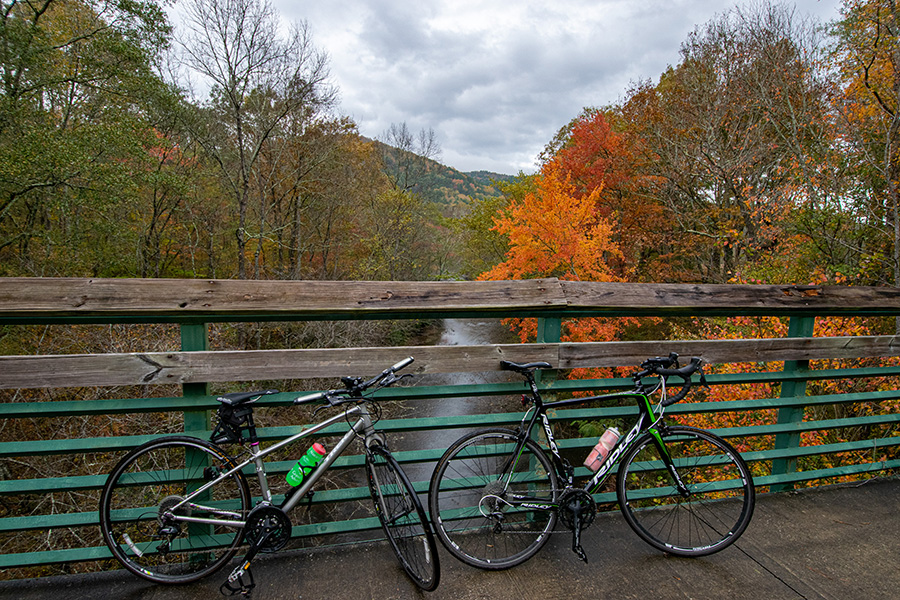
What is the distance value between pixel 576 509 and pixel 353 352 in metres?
1.37

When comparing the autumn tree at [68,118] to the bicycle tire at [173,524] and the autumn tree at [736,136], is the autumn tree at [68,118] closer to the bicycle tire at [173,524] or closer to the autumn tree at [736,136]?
the bicycle tire at [173,524]

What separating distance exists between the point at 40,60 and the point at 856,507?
50.8 feet

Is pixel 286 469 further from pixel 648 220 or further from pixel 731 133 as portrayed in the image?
pixel 648 220

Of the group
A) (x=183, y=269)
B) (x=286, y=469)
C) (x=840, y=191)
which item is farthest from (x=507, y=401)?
(x=183, y=269)

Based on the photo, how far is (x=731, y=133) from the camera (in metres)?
13.4

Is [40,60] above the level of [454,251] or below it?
above

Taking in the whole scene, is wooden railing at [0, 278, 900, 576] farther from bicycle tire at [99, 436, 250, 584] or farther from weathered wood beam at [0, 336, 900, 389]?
bicycle tire at [99, 436, 250, 584]

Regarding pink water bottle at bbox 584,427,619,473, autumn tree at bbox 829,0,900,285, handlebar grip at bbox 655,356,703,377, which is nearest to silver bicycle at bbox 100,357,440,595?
pink water bottle at bbox 584,427,619,473

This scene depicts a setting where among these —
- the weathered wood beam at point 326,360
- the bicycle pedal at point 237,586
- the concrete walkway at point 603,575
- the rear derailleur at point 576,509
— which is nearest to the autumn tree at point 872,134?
the weathered wood beam at point 326,360

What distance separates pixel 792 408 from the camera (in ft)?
9.54

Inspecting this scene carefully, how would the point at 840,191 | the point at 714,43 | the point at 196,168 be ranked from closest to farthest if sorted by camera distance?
the point at 840,191 → the point at 714,43 → the point at 196,168

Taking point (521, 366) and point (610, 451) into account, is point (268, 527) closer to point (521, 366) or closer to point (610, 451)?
point (521, 366)

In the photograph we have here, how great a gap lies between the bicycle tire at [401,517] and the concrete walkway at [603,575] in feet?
0.34

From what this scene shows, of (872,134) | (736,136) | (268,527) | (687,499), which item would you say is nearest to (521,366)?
(687,499)
